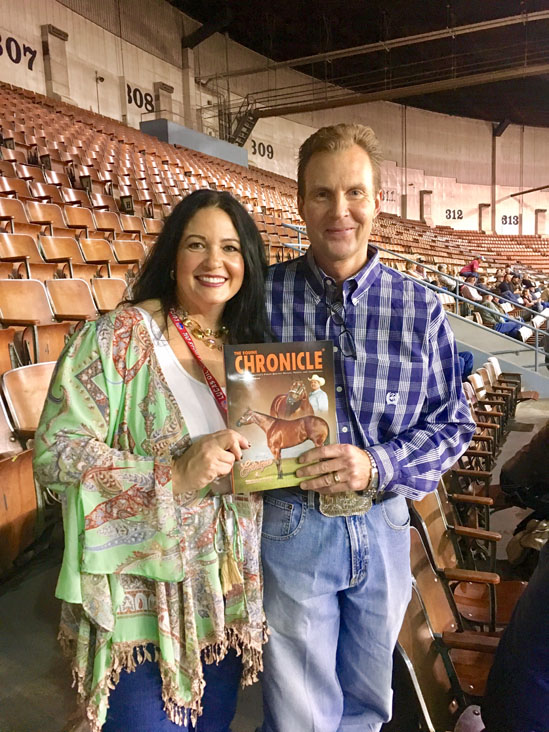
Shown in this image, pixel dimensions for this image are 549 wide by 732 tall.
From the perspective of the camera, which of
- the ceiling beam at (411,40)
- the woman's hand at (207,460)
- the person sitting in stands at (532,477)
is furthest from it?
the ceiling beam at (411,40)

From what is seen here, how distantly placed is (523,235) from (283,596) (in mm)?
22393

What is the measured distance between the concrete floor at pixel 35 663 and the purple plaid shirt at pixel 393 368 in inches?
35.6

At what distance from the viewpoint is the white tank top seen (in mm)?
841

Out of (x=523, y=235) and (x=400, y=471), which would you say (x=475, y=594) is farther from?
(x=523, y=235)

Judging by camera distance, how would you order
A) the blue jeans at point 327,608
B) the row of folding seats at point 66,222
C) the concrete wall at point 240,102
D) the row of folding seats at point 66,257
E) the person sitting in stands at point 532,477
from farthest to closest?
1. the concrete wall at point 240,102
2. the row of folding seats at point 66,222
3. the row of folding seats at point 66,257
4. the person sitting in stands at point 532,477
5. the blue jeans at point 327,608

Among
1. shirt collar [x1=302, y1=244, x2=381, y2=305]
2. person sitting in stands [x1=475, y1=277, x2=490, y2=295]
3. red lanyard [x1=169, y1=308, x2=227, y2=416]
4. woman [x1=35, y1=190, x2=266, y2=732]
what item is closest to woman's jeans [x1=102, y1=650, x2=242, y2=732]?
woman [x1=35, y1=190, x2=266, y2=732]

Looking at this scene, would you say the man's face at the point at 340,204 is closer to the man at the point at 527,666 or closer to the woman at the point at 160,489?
the woman at the point at 160,489

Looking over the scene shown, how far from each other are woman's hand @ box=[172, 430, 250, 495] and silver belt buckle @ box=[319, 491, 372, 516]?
0.63ft

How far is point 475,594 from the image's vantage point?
6.02ft

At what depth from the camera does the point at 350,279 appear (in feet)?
3.10

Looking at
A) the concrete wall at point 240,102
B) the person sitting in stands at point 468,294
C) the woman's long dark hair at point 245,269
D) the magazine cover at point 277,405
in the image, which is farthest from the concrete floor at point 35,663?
the concrete wall at point 240,102

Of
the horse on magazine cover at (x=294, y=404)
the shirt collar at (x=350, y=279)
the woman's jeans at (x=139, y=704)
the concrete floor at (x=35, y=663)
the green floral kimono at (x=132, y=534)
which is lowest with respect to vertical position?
the concrete floor at (x=35, y=663)

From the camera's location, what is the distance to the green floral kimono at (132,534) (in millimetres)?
782

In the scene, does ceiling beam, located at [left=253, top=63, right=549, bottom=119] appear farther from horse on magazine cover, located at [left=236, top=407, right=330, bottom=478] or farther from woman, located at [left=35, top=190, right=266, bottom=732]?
horse on magazine cover, located at [left=236, top=407, right=330, bottom=478]
